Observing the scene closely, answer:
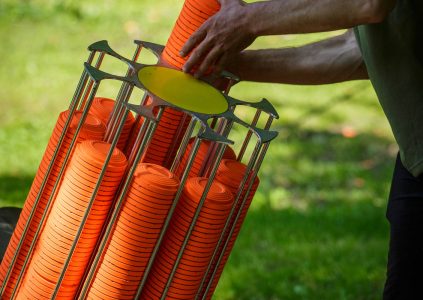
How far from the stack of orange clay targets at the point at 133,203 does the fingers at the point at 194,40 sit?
0.06m

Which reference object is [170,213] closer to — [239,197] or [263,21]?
[239,197]

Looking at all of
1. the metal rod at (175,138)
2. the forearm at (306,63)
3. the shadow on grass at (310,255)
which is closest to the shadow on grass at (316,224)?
the shadow on grass at (310,255)

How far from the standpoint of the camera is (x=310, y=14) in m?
2.00

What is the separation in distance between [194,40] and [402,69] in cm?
55

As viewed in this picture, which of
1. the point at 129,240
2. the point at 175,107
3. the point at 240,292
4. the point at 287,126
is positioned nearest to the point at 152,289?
the point at 129,240

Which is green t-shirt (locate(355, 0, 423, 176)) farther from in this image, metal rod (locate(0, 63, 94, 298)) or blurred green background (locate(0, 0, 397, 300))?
blurred green background (locate(0, 0, 397, 300))

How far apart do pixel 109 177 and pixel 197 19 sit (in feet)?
1.58

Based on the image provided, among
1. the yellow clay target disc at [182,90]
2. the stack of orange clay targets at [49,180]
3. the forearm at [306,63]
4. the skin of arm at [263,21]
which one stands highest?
the skin of arm at [263,21]

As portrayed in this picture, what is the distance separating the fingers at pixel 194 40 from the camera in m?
→ 2.12

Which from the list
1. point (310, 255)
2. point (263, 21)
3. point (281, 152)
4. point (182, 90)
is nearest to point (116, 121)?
point (182, 90)

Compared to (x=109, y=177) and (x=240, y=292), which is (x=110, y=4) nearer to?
(x=240, y=292)

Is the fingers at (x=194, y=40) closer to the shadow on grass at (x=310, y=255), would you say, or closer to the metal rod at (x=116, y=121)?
the metal rod at (x=116, y=121)

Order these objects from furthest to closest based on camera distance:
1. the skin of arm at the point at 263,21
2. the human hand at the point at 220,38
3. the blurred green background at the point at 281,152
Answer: the blurred green background at the point at 281,152 < the human hand at the point at 220,38 < the skin of arm at the point at 263,21

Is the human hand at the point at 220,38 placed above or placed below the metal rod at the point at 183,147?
above
